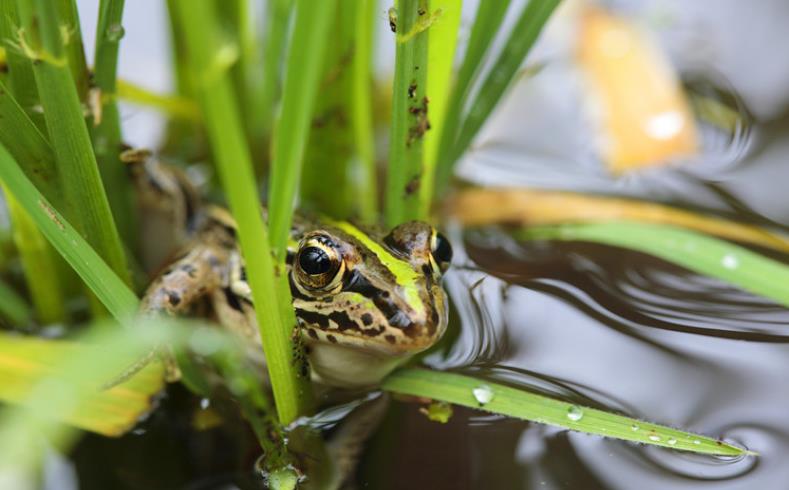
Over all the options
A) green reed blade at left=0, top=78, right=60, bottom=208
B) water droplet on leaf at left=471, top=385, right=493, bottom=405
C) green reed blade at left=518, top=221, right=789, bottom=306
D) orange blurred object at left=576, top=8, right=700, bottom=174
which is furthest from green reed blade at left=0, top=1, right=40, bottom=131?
orange blurred object at left=576, top=8, right=700, bottom=174

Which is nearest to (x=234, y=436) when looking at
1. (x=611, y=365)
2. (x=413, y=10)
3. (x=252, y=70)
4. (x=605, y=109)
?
(x=611, y=365)

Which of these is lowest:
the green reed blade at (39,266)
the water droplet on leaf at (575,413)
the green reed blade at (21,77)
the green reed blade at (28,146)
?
the green reed blade at (39,266)

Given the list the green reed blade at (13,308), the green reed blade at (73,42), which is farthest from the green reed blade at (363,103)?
the green reed blade at (13,308)

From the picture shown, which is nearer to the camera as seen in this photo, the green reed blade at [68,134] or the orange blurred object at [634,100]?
the green reed blade at [68,134]

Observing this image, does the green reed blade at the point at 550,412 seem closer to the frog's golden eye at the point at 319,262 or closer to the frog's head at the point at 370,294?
the frog's head at the point at 370,294

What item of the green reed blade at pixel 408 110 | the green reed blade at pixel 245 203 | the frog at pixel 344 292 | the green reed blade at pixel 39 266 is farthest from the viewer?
the green reed blade at pixel 39 266

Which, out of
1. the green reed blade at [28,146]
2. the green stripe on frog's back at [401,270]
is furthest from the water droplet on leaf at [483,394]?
the green reed blade at [28,146]

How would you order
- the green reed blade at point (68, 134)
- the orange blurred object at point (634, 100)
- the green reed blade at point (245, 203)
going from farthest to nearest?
the orange blurred object at point (634, 100), the green reed blade at point (68, 134), the green reed blade at point (245, 203)

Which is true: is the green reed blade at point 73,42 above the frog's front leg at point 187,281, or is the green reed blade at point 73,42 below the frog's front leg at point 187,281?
above
